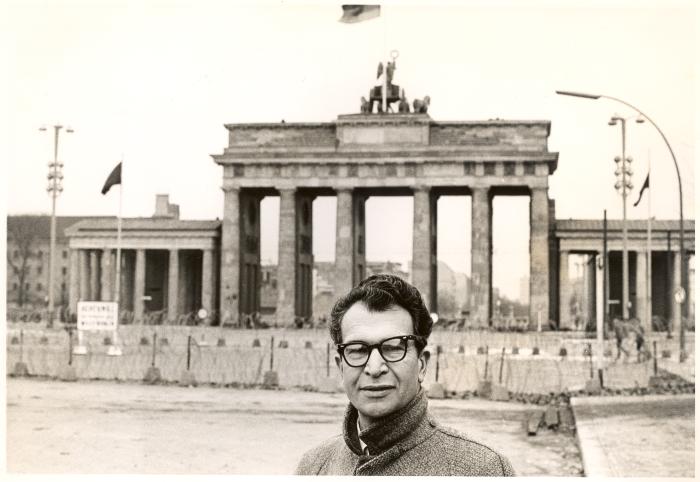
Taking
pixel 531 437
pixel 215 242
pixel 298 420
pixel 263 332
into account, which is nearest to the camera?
pixel 531 437

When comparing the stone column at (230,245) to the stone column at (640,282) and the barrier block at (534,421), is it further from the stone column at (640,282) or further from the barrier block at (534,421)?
the barrier block at (534,421)

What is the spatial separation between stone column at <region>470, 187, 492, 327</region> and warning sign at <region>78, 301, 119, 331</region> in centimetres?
2920

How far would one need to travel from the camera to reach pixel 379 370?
459cm

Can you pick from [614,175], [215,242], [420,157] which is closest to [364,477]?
[614,175]

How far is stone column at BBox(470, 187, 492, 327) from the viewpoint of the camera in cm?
4822

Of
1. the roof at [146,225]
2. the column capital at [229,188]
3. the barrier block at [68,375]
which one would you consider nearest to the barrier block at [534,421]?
the barrier block at [68,375]

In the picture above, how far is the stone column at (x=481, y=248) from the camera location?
158 ft

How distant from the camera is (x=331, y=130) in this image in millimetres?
48750

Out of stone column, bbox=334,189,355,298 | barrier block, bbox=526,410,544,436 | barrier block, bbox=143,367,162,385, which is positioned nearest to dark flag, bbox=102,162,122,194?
barrier block, bbox=143,367,162,385

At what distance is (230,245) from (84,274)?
7592mm

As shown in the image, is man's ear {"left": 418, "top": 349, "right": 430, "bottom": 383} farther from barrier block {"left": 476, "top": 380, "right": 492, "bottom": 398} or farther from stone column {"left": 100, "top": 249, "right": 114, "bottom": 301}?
stone column {"left": 100, "top": 249, "right": 114, "bottom": 301}

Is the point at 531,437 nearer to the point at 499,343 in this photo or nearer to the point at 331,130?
the point at 499,343

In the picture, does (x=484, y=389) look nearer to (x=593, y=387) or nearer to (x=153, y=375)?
(x=593, y=387)

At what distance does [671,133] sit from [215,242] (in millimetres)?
40181
